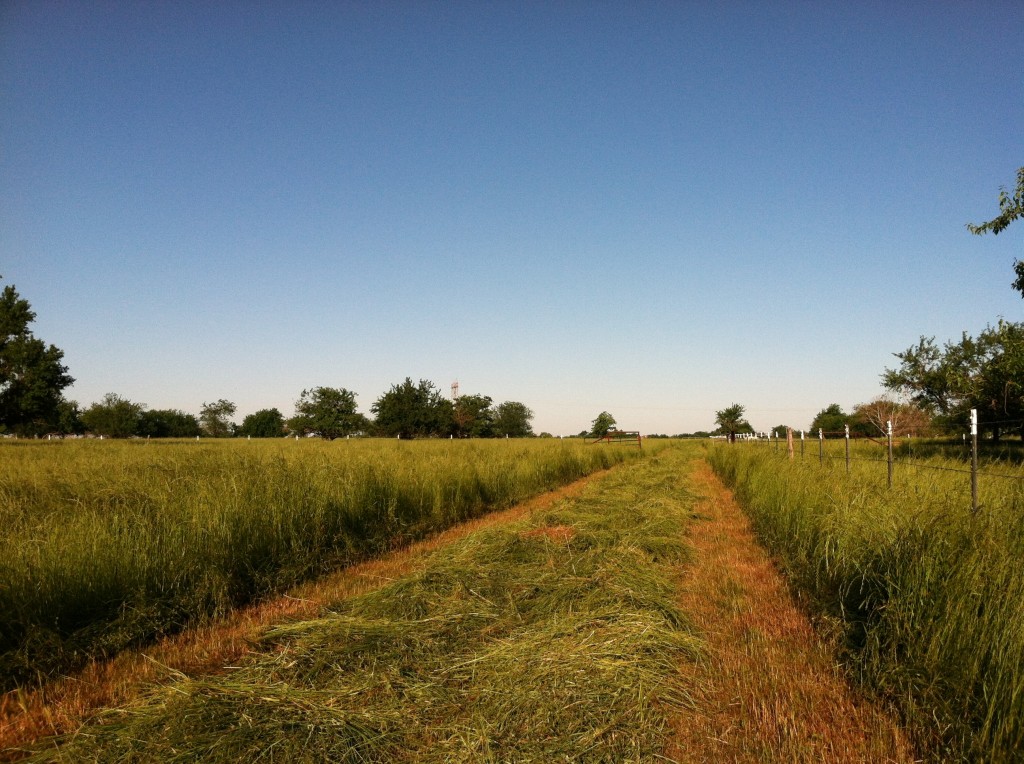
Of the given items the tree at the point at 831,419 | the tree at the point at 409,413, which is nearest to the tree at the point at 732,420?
the tree at the point at 831,419

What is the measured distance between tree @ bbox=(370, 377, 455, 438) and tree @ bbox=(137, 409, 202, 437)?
49824 millimetres

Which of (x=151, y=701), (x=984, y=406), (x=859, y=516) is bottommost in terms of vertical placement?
(x=151, y=701)

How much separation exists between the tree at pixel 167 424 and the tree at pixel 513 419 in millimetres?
53817

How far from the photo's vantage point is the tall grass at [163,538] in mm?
3293

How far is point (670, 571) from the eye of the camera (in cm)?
498

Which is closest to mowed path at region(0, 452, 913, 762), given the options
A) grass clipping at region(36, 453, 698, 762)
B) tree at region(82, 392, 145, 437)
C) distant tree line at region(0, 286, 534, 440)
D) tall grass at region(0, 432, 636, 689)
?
grass clipping at region(36, 453, 698, 762)

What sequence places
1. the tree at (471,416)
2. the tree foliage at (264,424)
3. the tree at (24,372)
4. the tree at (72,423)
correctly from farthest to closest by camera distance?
1. the tree foliage at (264,424)
2. the tree at (72,423)
3. the tree at (471,416)
4. the tree at (24,372)

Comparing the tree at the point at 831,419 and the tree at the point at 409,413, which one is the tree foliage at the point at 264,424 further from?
the tree at the point at 831,419

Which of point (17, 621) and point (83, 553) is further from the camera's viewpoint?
point (83, 553)

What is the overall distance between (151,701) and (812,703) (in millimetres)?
3372

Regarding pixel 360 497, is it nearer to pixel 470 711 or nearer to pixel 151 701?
pixel 151 701

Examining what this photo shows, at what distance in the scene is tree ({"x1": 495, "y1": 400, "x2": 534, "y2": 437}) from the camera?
91.8 meters

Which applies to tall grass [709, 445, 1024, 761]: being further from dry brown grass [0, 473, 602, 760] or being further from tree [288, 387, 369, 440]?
tree [288, 387, 369, 440]

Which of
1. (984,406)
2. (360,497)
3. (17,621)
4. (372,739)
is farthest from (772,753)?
(984,406)
